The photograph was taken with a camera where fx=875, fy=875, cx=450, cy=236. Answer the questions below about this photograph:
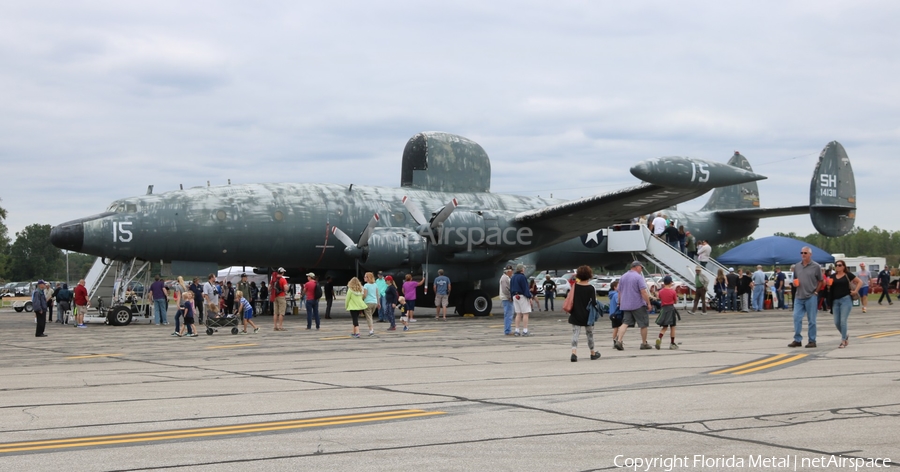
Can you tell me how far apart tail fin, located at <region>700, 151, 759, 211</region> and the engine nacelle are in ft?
52.3

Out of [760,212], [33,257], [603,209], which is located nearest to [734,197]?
[760,212]

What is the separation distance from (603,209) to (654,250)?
6254 mm

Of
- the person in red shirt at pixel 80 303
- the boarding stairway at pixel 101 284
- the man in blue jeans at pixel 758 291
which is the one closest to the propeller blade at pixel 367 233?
the boarding stairway at pixel 101 284

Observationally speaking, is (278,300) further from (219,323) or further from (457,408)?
(457,408)

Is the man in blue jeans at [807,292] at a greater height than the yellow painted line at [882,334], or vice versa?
the man in blue jeans at [807,292]

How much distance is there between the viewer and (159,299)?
25.4 metres

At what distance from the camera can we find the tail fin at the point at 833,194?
32594mm

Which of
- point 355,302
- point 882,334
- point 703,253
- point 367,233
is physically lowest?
point 882,334

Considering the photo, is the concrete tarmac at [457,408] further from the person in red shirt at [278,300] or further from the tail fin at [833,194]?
the tail fin at [833,194]

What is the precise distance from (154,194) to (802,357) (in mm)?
19089

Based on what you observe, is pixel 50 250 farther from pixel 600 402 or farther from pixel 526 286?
pixel 600 402

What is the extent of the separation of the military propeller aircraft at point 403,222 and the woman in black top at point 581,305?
967cm

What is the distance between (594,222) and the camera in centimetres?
2794

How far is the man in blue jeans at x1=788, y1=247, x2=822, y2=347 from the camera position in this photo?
1422 cm
